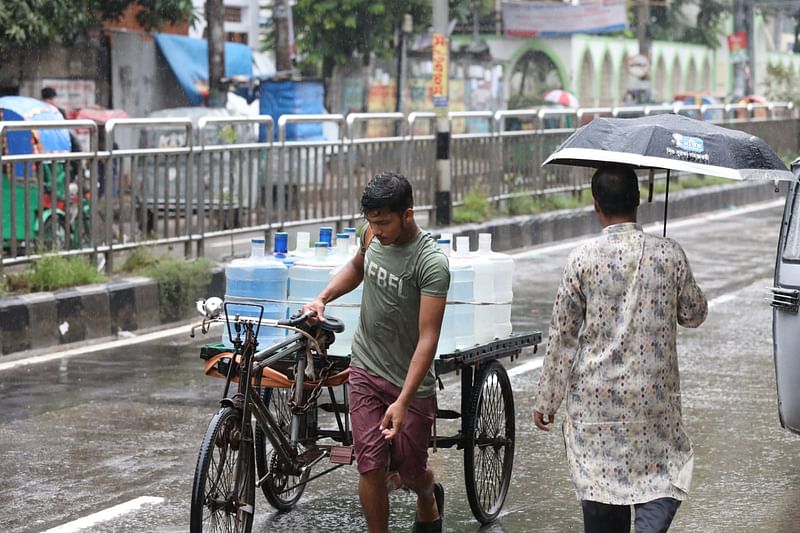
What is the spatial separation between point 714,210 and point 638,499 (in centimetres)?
1869

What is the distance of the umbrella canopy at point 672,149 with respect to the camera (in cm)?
456

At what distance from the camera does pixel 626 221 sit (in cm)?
452

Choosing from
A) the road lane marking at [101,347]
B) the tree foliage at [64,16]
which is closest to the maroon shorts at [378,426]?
the road lane marking at [101,347]

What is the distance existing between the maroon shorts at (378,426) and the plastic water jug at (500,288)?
3.97 feet

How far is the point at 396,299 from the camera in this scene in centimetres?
507

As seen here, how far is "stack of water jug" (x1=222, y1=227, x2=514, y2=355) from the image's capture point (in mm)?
6086

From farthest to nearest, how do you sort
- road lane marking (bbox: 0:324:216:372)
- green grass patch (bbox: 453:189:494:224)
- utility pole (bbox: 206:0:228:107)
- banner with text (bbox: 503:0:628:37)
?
banner with text (bbox: 503:0:628:37) < utility pole (bbox: 206:0:228:107) < green grass patch (bbox: 453:189:494:224) < road lane marking (bbox: 0:324:216:372)

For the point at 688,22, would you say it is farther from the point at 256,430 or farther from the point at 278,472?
the point at 278,472

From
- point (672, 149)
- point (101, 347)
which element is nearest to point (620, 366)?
point (672, 149)

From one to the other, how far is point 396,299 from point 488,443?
1268mm

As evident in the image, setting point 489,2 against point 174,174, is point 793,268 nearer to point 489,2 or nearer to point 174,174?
point 174,174

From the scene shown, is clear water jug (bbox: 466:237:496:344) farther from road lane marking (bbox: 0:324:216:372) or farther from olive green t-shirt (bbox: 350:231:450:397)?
road lane marking (bbox: 0:324:216:372)

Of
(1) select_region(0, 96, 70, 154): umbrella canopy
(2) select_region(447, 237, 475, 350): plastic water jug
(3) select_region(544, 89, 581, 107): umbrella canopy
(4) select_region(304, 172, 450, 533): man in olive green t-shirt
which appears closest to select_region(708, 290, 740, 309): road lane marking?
(1) select_region(0, 96, 70, 154): umbrella canopy

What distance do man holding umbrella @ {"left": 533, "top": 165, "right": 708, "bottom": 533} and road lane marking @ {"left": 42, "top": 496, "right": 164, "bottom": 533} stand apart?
2267 millimetres
